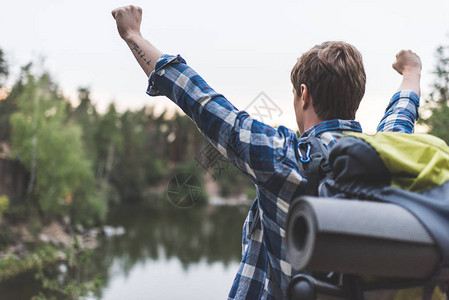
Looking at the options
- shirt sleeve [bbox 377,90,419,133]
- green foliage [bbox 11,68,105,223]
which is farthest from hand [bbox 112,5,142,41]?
green foliage [bbox 11,68,105,223]

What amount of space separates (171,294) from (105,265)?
3427 millimetres

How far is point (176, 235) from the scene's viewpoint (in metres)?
20.1

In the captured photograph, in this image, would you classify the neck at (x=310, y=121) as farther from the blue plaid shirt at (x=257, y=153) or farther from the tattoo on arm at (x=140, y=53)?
the tattoo on arm at (x=140, y=53)

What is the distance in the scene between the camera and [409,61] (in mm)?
1475

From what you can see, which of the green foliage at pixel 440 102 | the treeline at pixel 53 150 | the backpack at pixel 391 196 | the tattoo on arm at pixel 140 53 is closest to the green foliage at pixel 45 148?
the treeline at pixel 53 150

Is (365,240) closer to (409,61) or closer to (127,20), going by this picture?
(127,20)

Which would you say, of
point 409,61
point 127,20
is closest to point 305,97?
point 127,20

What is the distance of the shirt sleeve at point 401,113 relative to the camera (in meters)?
1.37

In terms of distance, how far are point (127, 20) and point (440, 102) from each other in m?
3.29

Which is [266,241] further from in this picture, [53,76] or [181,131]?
[181,131]

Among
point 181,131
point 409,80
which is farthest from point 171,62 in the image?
point 181,131

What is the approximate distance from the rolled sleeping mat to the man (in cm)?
20

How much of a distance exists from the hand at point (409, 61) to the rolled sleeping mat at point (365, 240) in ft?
2.78

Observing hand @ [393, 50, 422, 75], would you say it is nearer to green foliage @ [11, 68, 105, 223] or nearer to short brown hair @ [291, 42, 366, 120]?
short brown hair @ [291, 42, 366, 120]
